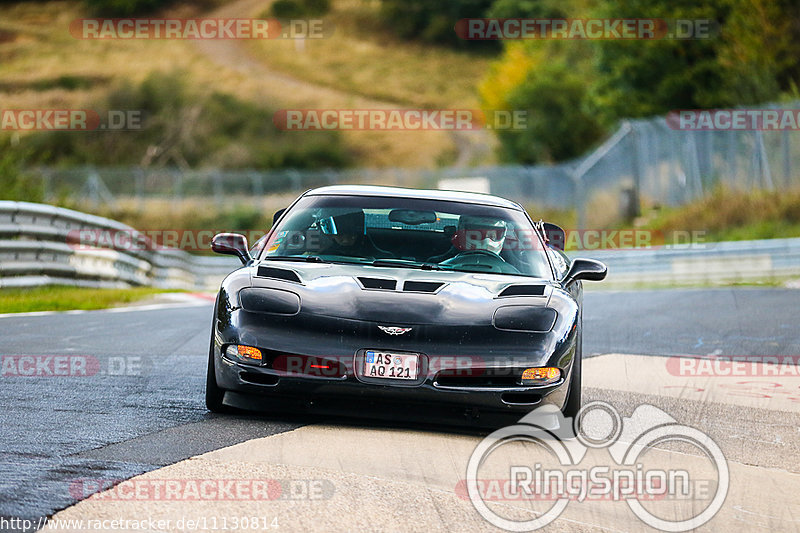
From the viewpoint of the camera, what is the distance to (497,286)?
7145 millimetres

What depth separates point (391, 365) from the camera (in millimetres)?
6562

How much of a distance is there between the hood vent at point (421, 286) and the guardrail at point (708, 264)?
49.1 ft

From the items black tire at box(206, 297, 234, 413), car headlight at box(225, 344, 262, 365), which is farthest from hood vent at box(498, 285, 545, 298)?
black tire at box(206, 297, 234, 413)

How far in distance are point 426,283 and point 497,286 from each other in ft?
1.42

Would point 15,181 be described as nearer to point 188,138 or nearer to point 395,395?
point 395,395

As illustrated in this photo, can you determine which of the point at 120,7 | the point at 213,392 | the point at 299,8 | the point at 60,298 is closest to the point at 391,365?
the point at 213,392

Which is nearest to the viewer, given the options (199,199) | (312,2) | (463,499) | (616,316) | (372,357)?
(463,499)

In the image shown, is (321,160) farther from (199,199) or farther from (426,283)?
(426,283)

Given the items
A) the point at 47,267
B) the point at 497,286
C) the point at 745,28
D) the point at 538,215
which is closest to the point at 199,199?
the point at 538,215

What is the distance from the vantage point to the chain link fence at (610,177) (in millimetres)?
27234

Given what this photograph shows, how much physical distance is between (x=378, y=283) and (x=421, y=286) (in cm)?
23

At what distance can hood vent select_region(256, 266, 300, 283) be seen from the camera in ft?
23.2

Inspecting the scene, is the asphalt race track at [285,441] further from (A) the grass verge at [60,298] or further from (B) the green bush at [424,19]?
(B) the green bush at [424,19]

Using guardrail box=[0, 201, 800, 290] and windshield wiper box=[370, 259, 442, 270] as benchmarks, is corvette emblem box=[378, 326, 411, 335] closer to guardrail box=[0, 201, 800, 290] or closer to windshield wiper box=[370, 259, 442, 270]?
windshield wiper box=[370, 259, 442, 270]
